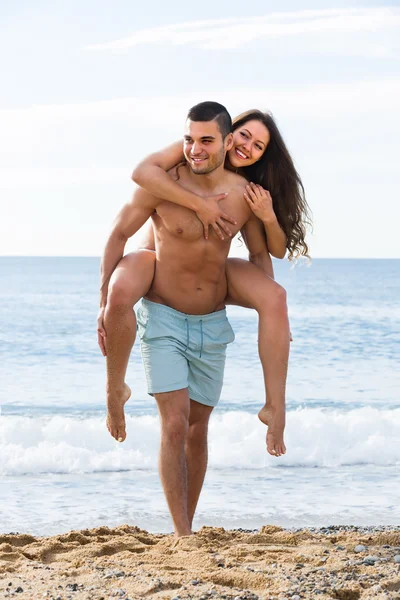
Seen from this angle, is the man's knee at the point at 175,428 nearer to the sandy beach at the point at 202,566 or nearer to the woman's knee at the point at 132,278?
the sandy beach at the point at 202,566

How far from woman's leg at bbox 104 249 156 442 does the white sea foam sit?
392cm

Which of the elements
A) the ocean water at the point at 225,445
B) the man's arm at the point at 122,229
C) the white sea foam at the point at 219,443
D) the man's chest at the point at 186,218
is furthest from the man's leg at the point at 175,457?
the white sea foam at the point at 219,443

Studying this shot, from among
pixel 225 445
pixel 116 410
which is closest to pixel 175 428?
pixel 116 410

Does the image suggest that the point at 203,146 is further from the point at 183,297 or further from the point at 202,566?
the point at 202,566

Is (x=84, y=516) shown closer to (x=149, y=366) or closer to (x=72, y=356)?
(x=149, y=366)

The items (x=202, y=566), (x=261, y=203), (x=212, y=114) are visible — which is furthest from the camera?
(x=261, y=203)

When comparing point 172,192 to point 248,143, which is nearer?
point 172,192

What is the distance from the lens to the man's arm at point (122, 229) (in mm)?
→ 4742

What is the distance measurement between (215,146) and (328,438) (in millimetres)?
6193

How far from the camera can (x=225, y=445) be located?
9.36 meters

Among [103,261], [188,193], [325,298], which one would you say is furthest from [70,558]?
[325,298]

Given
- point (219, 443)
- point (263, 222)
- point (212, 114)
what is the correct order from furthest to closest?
point (219, 443) < point (263, 222) < point (212, 114)

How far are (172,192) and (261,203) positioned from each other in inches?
20.2

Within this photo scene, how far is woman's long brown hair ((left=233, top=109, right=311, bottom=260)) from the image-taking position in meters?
4.94
